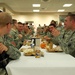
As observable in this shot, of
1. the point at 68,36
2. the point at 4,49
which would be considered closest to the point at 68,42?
the point at 68,36

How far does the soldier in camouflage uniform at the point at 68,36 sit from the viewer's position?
258 cm

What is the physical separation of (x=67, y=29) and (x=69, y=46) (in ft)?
1.55

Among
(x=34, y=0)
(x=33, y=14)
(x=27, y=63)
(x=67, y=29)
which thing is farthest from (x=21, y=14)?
(x=27, y=63)

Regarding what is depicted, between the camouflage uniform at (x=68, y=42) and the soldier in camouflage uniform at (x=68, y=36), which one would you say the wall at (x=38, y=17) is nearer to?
the soldier in camouflage uniform at (x=68, y=36)

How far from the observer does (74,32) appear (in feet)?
8.97

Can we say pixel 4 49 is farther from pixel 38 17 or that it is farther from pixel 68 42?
pixel 38 17

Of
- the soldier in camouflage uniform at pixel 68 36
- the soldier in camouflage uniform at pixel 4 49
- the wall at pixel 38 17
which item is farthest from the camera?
the wall at pixel 38 17

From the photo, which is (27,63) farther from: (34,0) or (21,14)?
(21,14)

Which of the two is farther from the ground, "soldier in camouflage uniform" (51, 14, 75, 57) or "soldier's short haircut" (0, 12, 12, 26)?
"soldier's short haircut" (0, 12, 12, 26)

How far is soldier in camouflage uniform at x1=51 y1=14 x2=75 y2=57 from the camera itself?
2.58 m

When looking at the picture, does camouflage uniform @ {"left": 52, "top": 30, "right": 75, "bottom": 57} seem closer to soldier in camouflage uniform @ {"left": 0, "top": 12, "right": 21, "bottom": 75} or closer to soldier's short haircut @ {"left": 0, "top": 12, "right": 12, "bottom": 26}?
soldier in camouflage uniform @ {"left": 0, "top": 12, "right": 21, "bottom": 75}

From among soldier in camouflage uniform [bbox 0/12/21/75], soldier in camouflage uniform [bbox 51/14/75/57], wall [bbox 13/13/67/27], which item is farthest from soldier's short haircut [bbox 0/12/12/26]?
wall [bbox 13/13/67/27]

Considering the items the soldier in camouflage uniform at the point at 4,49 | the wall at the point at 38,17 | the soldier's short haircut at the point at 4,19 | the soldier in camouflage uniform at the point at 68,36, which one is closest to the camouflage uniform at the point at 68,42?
the soldier in camouflage uniform at the point at 68,36

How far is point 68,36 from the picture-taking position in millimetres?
2742
